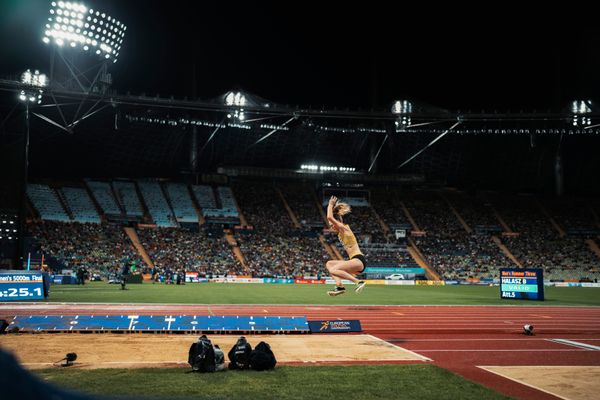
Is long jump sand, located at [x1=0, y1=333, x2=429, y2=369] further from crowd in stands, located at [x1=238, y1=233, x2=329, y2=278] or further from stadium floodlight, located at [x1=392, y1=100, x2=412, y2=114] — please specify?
stadium floodlight, located at [x1=392, y1=100, x2=412, y2=114]

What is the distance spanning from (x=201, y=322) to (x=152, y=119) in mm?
39243

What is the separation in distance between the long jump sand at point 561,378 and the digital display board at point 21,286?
68.8 feet

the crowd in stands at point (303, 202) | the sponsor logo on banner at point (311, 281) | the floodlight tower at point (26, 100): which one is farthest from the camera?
the crowd in stands at point (303, 202)

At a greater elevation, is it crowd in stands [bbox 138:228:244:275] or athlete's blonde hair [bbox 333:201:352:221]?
athlete's blonde hair [bbox 333:201:352:221]

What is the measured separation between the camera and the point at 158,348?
1145 cm

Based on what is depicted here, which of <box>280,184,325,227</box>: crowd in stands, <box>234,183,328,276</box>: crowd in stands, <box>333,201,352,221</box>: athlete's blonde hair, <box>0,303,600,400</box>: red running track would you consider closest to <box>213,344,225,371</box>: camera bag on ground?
<box>333,201,352,221</box>: athlete's blonde hair

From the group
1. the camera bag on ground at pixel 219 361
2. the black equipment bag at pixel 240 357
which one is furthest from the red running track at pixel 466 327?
the camera bag on ground at pixel 219 361

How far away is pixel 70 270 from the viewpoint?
42594mm

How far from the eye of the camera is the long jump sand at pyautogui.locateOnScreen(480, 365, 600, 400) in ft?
26.3

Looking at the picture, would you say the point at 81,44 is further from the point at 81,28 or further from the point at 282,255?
the point at 282,255

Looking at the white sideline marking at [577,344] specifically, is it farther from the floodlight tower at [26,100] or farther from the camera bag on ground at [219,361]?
the floodlight tower at [26,100]

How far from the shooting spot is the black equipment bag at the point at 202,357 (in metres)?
9.00

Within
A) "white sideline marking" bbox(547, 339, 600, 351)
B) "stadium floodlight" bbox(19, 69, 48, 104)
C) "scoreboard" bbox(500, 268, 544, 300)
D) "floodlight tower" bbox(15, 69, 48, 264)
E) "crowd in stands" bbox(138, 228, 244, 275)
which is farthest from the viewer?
"crowd in stands" bbox(138, 228, 244, 275)

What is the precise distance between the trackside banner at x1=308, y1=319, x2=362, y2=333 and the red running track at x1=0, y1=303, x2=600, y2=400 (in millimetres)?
631
